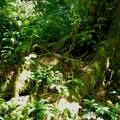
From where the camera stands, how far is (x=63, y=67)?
13.6ft

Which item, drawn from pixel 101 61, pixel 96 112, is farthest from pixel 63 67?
pixel 96 112

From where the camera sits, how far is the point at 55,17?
6074mm

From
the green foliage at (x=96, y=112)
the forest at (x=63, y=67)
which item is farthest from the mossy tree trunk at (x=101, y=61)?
the green foliage at (x=96, y=112)

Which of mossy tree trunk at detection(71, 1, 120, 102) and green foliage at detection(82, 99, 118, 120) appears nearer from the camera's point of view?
green foliage at detection(82, 99, 118, 120)

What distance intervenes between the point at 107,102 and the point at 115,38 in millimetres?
1307

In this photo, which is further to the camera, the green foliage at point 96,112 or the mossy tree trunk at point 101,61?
the mossy tree trunk at point 101,61

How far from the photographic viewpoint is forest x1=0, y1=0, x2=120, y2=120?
3326 millimetres

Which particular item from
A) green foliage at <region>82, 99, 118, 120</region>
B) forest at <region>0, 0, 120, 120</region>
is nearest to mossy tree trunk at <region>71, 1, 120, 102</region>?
forest at <region>0, 0, 120, 120</region>

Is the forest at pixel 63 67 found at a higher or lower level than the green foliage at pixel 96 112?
higher

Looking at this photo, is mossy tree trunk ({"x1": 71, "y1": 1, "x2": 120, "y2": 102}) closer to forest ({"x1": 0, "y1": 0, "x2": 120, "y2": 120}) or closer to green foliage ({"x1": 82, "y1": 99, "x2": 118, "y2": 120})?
forest ({"x1": 0, "y1": 0, "x2": 120, "y2": 120})

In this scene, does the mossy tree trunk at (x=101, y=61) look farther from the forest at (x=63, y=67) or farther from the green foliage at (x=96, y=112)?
the green foliage at (x=96, y=112)

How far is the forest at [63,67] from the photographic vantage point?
3326mm

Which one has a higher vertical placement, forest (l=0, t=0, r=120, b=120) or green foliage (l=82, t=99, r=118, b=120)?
forest (l=0, t=0, r=120, b=120)

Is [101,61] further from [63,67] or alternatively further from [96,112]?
[96,112]
